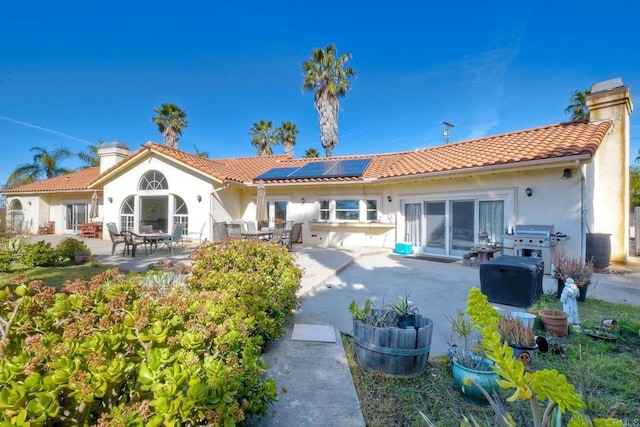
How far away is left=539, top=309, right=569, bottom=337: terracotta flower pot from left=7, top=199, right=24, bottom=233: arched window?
30461mm

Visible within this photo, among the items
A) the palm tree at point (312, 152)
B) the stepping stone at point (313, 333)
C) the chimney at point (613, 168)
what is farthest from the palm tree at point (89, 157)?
the chimney at point (613, 168)

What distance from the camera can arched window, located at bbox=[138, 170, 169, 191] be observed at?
16328mm

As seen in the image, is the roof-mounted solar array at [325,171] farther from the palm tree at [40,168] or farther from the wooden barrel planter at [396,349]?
the palm tree at [40,168]

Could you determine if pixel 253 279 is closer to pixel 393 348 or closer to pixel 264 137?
pixel 393 348

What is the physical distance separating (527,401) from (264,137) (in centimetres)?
3096

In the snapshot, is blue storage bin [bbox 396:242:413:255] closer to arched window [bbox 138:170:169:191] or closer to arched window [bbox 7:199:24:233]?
arched window [bbox 138:170:169:191]

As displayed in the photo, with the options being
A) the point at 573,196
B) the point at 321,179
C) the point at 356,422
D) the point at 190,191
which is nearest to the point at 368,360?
the point at 356,422

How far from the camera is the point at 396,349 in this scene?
334 cm

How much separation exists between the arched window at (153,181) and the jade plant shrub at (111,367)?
1573 centimetres

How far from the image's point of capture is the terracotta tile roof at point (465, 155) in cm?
923

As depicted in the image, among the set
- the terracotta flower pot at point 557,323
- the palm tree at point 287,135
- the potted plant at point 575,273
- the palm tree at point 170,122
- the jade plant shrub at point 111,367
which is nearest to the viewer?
the jade plant shrub at point 111,367

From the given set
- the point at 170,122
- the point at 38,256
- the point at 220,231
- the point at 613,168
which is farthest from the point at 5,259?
the point at 170,122

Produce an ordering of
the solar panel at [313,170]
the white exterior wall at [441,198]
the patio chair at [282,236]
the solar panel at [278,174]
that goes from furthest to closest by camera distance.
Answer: the solar panel at [278,174]
the solar panel at [313,170]
the patio chair at [282,236]
the white exterior wall at [441,198]

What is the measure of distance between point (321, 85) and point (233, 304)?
22443mm
